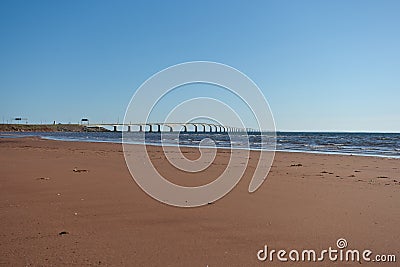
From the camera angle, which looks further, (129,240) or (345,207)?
(345,207)

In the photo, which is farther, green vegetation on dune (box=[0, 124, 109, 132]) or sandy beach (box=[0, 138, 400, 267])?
green vegetation on dune (box=[0, 124, 109, 132])

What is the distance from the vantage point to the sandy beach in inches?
145

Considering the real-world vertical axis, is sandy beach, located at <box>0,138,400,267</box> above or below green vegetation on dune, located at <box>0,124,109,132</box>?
below

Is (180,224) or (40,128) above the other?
(40,128)

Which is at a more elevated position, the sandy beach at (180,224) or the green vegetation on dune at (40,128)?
the green vegetation on dune at (40,128)

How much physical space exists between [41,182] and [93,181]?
1.06 meters

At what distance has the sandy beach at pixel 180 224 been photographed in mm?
3680

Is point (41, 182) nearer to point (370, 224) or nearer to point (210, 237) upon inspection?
point (210, 237)

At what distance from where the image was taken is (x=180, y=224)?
15.9 ft

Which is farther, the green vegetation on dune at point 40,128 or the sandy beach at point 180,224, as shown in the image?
the green vegetation on dune at point 40,128

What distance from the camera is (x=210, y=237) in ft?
14.1

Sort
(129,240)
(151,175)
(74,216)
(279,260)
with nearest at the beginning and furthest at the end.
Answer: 1. (279,260)
2. (129,240)
3. (74,216)
4. (151,175)

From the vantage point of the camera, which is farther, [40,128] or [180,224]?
[40,128]

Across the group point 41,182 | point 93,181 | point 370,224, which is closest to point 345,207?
point 370,224
